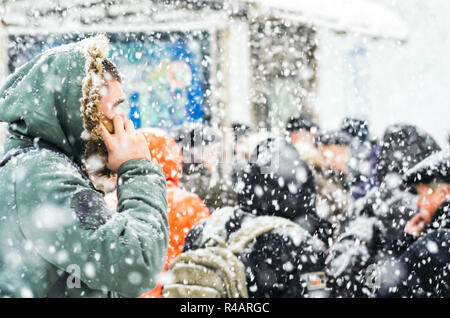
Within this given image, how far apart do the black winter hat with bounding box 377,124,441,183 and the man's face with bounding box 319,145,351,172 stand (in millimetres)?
666

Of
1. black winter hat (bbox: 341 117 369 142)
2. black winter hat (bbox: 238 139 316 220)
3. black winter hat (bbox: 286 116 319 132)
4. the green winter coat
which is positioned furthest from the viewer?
black winter hat (bbox: 341 117 369 142)

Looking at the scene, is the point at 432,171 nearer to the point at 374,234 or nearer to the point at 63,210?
the point at 374,234

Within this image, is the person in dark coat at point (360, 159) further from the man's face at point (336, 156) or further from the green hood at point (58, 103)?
the green hood at point (58, 103)

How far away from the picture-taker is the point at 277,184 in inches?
70.9

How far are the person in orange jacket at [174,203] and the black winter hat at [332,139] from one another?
1300 millimetres

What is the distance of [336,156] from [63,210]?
7.43 feet

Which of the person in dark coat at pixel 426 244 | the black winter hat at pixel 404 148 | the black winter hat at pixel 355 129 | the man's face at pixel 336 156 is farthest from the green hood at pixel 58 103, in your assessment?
the black winter hat at pixel 355 129

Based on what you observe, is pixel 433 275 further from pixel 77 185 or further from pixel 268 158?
pixel 77 185

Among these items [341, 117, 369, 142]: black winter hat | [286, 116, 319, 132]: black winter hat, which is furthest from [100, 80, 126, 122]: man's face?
[341, 117, 369, 142]: black winter hat

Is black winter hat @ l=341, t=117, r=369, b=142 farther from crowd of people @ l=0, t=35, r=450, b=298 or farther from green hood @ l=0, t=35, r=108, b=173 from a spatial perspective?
green hood @ l=0, t=35, r=108, b=173

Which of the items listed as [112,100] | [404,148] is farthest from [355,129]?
[112,100]

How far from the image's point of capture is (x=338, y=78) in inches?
248

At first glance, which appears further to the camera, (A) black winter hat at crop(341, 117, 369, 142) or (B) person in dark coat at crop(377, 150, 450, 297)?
(A) black winter hat at crop(341, 117, 369, 142)

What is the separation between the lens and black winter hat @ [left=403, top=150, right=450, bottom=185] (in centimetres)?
180
